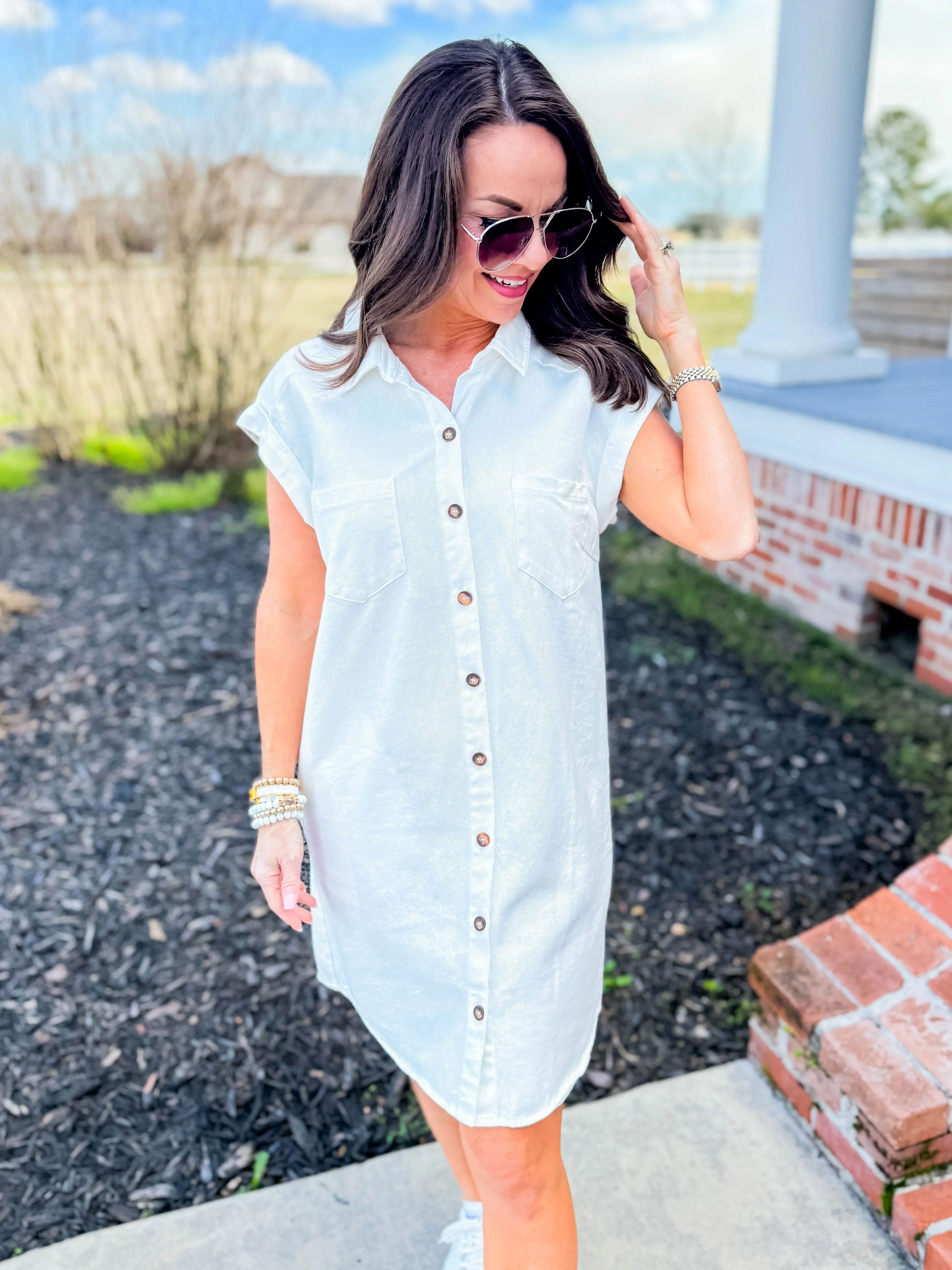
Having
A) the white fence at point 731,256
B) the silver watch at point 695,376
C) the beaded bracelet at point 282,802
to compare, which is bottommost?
the beaded bracelet at point 282,802

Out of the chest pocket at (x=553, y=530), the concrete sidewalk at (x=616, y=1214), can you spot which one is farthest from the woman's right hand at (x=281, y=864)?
the concrete sidewalk at (x=616, y=1214)

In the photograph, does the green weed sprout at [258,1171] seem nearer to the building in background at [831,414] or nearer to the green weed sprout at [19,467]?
the building in background at [831,414]

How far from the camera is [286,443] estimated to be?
4.20ft

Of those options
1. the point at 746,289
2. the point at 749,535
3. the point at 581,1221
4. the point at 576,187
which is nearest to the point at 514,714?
the point at 749,535

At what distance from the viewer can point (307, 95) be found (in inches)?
250

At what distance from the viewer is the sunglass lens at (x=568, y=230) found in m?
1.19

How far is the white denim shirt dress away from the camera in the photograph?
1228 millimetres

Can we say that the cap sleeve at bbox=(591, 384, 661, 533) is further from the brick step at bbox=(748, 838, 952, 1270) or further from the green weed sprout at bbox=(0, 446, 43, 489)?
the green weed sprout at bbox=(0, 446, 43, 489)

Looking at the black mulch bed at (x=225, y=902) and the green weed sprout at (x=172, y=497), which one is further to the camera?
the green weed sprout at (x=172, y=497)

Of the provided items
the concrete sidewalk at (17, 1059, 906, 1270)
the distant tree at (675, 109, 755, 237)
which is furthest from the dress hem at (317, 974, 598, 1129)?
the distant tree at (675, 109, 755, 237)

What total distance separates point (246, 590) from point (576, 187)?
364 cm

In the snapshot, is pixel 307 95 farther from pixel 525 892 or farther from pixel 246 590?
pixel 525 892

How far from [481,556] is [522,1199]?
858 mm

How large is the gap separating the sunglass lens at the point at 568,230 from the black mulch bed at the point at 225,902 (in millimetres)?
1689
